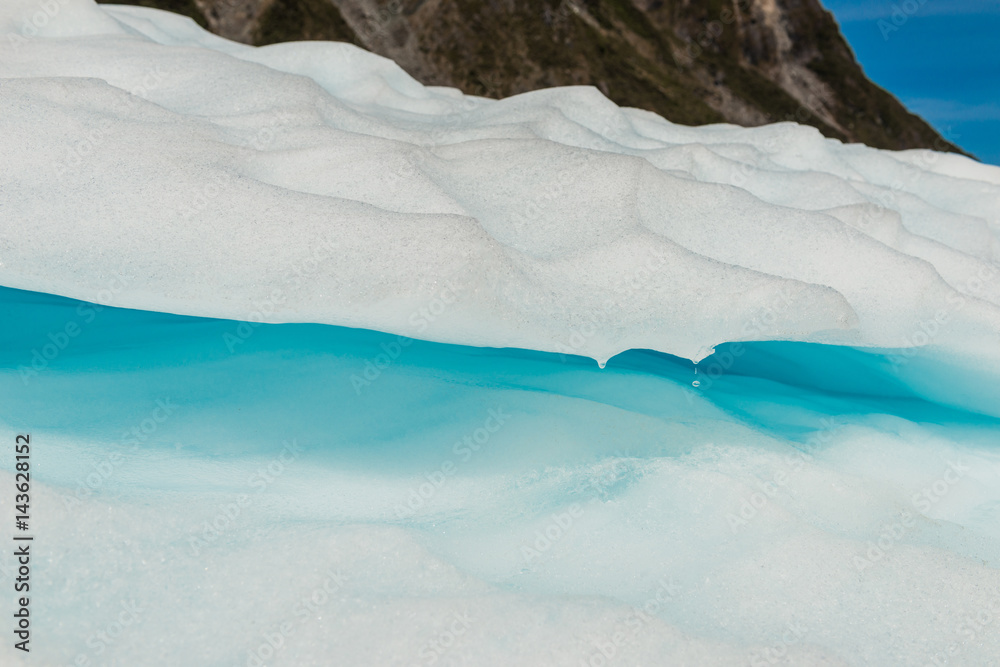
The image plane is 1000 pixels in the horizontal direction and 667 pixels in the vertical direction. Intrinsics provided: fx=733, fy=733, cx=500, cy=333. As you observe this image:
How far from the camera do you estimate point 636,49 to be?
2660 inches

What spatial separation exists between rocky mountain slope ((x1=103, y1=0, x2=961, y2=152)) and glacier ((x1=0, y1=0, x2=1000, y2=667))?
45.5m

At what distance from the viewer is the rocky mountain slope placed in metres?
50.9

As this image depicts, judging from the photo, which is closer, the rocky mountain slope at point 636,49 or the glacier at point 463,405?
the glacier at point 463,405

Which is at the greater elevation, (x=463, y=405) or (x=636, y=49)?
(x=636, y=49)

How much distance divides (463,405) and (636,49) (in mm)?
70817

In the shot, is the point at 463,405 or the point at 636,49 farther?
the point at 636,49

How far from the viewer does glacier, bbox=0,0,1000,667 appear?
208 cm

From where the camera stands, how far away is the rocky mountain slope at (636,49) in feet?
167

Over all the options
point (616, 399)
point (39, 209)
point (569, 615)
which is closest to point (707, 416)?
point (616, 399)

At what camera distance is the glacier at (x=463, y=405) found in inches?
81.8

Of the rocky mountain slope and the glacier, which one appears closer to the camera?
the glacier

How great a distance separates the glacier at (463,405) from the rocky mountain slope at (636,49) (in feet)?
149

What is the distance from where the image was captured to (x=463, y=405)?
314cm

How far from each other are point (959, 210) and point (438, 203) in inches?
196
